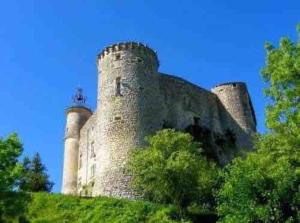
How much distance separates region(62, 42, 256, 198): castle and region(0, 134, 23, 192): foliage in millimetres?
13845

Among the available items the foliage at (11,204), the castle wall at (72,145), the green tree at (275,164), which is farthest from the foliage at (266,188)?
the castle wall at (72,145)

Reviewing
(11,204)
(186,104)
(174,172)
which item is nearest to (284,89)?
(174,172)

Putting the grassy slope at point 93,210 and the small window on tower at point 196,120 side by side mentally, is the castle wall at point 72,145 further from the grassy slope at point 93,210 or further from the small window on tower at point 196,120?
the grassy slope at point 93,210

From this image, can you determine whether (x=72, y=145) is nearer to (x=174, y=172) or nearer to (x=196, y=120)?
(x=196, y=120)

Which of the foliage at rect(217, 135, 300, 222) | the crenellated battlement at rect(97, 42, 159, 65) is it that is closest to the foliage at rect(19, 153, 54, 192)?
the crenellated battlement at rect(97, 42, 159, 65)

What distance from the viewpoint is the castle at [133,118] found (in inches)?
1702

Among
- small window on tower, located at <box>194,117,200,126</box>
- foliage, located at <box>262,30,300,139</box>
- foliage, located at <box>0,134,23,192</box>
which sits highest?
small window on tower, located at <box>194,117,200,126</box>

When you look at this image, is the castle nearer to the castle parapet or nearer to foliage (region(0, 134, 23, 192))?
the castle parapet

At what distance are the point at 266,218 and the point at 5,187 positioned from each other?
42.4 ft

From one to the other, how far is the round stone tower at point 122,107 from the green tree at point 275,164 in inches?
477

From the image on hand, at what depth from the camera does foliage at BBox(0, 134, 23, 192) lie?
89.8ft

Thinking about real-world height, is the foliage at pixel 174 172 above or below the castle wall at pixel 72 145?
below

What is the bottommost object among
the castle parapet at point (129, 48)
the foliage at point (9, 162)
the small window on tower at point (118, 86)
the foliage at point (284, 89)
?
the foliage at point (9, 162)

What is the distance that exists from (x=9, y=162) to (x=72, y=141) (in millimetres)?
28780
